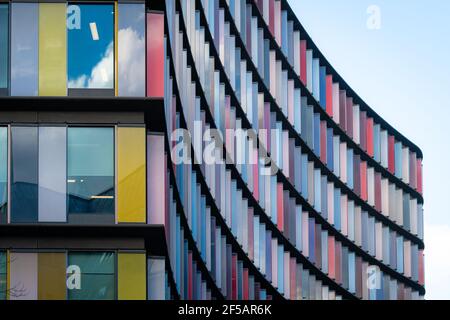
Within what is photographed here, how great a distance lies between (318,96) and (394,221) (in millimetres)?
13761

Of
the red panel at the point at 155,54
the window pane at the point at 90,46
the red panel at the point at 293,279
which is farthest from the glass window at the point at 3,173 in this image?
the red panel at the point at 293,279

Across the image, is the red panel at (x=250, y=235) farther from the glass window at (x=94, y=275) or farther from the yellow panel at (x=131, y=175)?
the glass window at (x=94, y=275)

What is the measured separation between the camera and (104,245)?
39469 millimetres

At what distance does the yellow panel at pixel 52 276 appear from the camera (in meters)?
38.9

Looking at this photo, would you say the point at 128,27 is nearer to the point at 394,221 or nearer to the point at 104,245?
the point at 104,245

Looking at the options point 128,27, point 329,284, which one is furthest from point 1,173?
point 329,284

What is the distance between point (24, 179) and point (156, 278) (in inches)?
187

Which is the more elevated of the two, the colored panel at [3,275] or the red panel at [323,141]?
the red panel at [323,141]

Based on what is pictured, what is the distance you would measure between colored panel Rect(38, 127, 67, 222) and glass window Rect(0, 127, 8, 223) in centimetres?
95

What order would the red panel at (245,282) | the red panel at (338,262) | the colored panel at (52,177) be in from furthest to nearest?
the red panel at (338,262) < the red panel at (245,282) < the colored panel at (52,177)

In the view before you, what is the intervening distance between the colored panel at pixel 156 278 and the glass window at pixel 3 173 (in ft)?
14.4

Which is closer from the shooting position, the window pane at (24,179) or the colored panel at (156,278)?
the window pane at (24,179)
